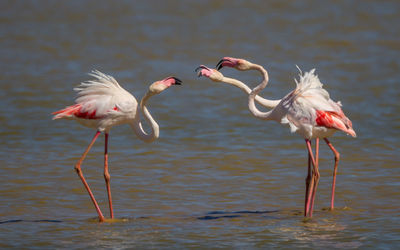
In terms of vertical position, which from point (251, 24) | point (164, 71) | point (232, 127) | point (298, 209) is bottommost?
point (298, 209)

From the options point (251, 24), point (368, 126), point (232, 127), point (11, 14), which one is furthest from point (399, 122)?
point (11, 14)

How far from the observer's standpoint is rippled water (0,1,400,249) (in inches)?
306

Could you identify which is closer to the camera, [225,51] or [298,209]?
[298,209]

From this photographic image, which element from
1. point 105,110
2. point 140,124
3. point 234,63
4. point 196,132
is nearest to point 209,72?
point 234,63

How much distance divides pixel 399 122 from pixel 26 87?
6.55m

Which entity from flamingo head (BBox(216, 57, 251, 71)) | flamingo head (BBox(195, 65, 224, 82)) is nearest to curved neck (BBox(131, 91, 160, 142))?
flamingo head (BBox(195, 65, 224, 82))

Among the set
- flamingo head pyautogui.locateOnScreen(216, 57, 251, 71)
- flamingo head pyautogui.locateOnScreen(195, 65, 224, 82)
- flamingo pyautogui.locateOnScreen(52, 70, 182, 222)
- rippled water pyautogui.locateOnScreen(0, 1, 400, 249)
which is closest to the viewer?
rippled water pyautogui.locateOnScreen(0, 1, 400, 249)

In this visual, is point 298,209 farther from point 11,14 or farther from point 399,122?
point 11,14

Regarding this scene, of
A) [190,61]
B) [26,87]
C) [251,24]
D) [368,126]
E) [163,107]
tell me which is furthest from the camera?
[251,24]

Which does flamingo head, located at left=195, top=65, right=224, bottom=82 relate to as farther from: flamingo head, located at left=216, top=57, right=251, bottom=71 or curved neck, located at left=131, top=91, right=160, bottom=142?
curved neck, located at left=131, top=91, right=160, bottom=142

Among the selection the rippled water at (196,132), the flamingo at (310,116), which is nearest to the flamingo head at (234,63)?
the flamingo at (310,116)

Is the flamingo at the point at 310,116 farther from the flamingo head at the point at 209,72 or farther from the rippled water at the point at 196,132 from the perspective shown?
the rippled water at the point at 196,132

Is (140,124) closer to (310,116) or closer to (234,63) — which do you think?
(234,63)

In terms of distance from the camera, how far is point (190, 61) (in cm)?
1659
